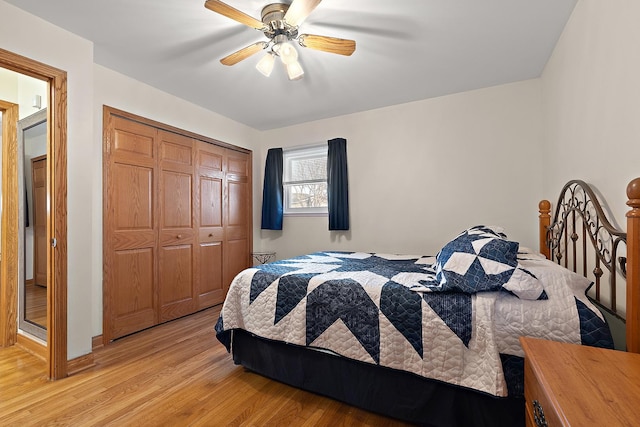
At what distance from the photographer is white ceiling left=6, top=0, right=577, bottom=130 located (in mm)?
1832

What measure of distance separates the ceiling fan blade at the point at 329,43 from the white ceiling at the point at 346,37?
0.16 m

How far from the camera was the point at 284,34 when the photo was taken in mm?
1952

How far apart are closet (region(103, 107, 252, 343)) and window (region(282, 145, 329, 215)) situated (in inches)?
28.2

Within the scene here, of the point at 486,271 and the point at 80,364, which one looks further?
the point at 80,364

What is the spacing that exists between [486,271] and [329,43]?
1.67m

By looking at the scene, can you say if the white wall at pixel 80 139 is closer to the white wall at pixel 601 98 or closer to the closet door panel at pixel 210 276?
the closet door panel at pixel 210 276

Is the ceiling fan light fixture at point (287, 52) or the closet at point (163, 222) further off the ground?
the ceiling fan light fixture at point (287, 52)

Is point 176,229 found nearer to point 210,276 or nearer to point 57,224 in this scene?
point 210,276

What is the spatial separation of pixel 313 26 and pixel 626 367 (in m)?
2.31

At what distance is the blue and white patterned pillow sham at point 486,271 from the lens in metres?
1.32

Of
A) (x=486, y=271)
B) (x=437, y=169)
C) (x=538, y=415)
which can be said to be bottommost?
(x=538, y=415)

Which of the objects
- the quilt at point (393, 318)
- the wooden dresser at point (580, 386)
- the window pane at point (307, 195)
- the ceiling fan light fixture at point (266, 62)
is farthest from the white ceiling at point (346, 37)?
the wooden dresser at point (580, 386)

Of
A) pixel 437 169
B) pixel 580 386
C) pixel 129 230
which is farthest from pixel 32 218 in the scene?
pixel 437 169

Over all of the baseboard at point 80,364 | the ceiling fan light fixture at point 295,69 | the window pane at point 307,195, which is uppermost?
the ceiling fan light fixture at point 295,69
